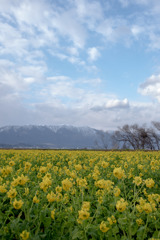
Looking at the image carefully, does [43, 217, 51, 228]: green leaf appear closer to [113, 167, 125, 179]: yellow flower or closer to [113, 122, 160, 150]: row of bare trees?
[113, 167, 125, 179]: yellow flower

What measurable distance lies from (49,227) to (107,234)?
872mm

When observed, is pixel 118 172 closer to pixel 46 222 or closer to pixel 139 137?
pixel 46 222

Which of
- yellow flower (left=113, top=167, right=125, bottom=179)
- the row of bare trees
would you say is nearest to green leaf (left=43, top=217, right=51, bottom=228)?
yellow flower (left=113, top=167, right=125, bottom=179)

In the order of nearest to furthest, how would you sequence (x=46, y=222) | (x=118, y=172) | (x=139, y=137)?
(x=46, y=222)
(x=118, y=172)
(x=139, y=137)

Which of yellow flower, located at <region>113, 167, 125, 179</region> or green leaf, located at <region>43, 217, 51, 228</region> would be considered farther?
yellow flower, located at <region>113, 167, 125, 179</region>

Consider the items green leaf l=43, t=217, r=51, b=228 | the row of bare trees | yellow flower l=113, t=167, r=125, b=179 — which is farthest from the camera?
the row of bare trees

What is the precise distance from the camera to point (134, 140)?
67688mm

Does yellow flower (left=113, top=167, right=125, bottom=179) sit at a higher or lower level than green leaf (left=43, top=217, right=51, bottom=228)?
higher

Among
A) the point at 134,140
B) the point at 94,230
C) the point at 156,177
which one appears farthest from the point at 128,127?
the point at 94,230

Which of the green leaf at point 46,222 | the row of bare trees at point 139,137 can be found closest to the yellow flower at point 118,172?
the green leaf at point 46,222

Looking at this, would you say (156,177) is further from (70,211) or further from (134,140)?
(134,140)

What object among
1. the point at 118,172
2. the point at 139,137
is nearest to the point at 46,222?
the point at 118,172

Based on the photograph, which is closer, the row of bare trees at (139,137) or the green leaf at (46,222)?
the green leaf at (46,222)

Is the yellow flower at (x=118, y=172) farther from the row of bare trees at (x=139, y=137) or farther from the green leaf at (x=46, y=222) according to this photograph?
the row of bare trees at (x=139, y=137)
